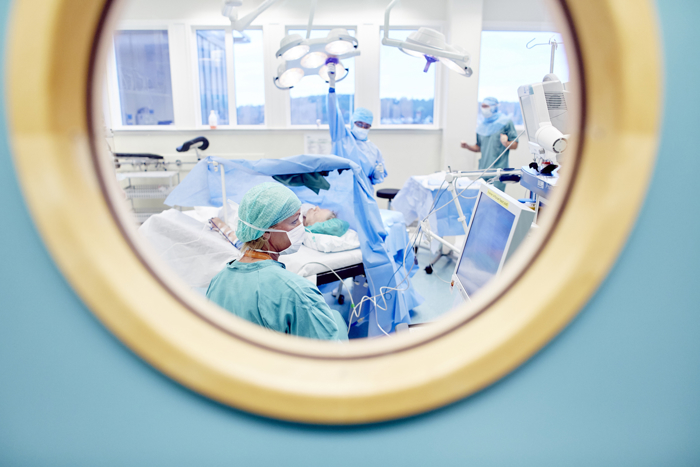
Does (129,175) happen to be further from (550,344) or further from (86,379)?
(550,344)

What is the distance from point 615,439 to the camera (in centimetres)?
64

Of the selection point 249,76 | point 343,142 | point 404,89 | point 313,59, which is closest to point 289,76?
→ point 313,59

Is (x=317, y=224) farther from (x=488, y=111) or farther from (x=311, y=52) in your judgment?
(x=488, y=111)

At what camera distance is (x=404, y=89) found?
187 inches

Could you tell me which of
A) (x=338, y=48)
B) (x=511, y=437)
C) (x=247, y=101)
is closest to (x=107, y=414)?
(x=511, y=437)

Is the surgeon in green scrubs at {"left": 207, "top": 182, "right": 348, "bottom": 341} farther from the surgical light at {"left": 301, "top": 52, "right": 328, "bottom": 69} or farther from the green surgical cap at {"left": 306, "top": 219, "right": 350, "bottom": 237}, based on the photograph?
the surgical light at {"left": 301, "top": 52, "right": 328, "bottom": 69}

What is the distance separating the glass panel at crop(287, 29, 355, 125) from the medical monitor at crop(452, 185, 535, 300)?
3624mm

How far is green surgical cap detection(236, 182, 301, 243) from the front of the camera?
4.64 feet

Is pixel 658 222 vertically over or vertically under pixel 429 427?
over

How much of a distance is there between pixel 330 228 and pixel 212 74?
130 inches

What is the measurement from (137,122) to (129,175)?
101cm

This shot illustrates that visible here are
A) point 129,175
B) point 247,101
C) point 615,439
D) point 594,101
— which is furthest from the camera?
point 247,101

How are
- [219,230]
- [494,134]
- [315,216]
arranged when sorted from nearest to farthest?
[219,230] → [315,216] → [494,134]

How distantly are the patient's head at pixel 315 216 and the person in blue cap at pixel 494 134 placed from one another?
2090 millimetres
